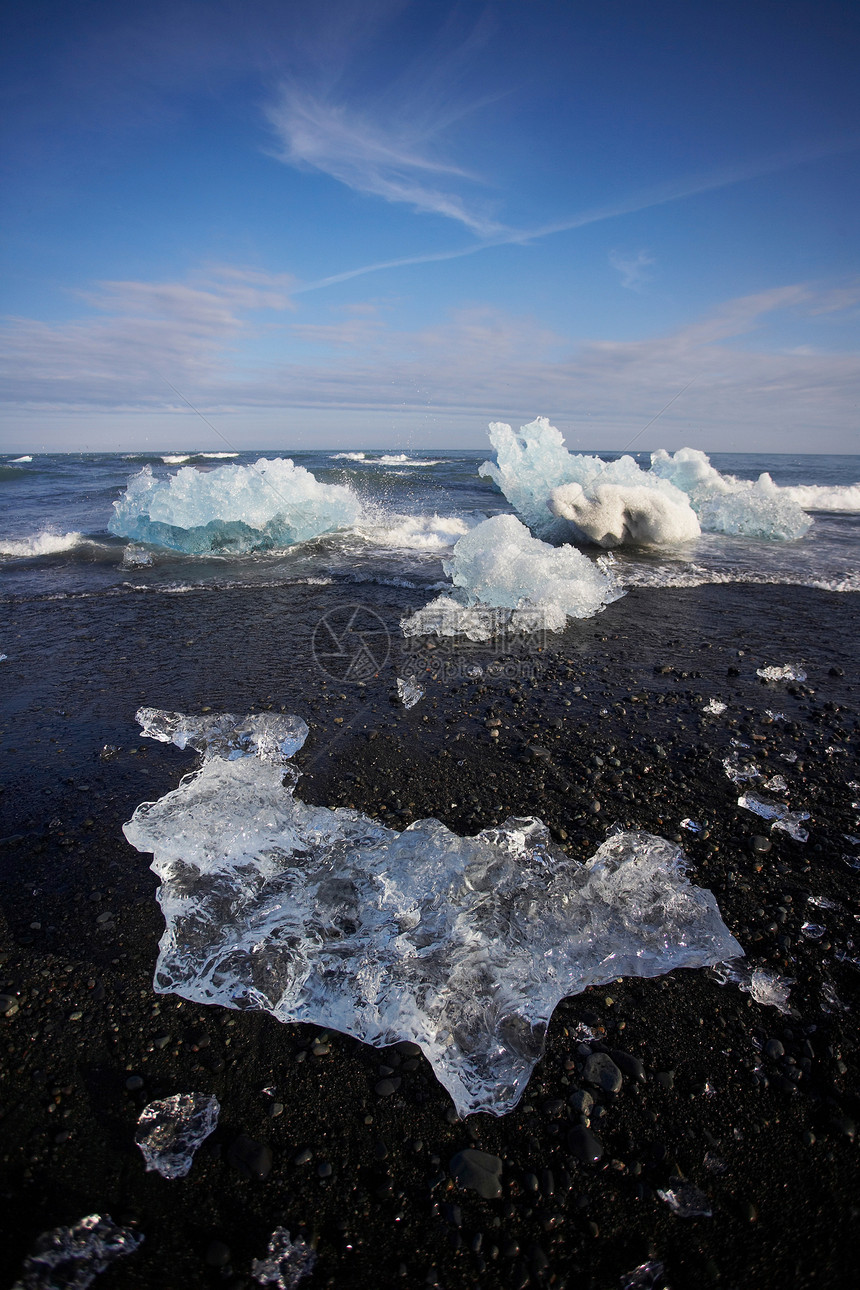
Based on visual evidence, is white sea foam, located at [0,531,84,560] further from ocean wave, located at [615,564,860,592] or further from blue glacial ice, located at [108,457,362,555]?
ocean wave, located at [615,564,860,592]

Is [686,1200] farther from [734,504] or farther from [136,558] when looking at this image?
[734,504]

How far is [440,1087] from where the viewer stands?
81.9 inches

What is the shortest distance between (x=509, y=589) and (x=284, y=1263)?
6.74m

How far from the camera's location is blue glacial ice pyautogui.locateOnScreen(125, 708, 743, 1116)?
2.26 meters

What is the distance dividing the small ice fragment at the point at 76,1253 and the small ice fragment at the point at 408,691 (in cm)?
357

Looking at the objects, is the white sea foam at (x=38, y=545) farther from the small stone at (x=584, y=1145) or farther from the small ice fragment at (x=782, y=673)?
the small stone at (x=584, y=1145)

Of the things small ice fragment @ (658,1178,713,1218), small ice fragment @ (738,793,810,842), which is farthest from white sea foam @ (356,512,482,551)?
small ice fragment @ (658,1178,713,1218)

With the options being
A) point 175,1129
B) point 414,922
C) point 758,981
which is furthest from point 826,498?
point 175,1129

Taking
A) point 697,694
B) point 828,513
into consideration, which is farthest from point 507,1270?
point 828,513

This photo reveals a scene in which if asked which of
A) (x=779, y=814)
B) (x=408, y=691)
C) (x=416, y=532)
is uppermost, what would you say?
(x=416, y=532)

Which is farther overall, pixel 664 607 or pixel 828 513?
pixel 828 513

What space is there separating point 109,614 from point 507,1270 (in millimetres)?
7750

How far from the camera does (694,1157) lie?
1854 millimetres

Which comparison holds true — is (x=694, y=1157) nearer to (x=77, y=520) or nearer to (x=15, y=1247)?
(x=15, y=1247)
